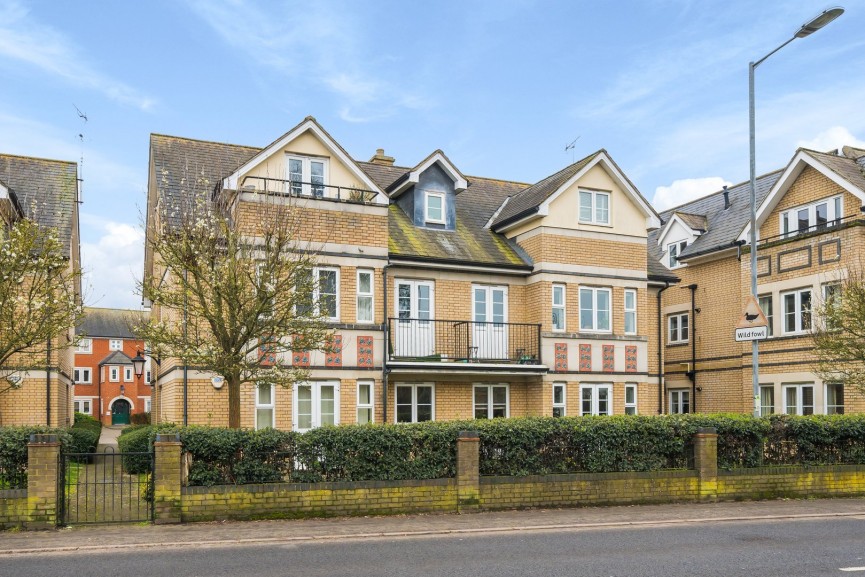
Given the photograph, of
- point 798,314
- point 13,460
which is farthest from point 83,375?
point 13,460

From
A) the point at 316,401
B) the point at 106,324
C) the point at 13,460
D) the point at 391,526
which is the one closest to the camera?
the point at 13,460

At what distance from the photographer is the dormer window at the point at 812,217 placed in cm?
2403

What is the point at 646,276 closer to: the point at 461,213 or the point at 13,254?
the point at 461,213

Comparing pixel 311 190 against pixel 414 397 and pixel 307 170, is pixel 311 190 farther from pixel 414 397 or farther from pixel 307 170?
pixel 414 397

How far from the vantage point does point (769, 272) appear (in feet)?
84.5

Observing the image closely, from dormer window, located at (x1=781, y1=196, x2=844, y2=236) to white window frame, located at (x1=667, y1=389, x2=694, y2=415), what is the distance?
22.3 ft

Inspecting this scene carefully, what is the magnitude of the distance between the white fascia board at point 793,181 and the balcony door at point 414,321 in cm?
1095

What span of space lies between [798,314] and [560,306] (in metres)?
7.49

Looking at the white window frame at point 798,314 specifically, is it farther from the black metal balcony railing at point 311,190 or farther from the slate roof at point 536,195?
the black metal balcony railing at point 311,190

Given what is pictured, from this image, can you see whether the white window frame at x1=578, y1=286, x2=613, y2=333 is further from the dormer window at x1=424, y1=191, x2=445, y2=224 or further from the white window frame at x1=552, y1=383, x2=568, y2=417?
the dormer window at x1=424, y1=191, x2=445, y2=224

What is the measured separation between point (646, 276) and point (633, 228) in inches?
54.6

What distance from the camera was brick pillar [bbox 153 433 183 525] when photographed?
12.4m

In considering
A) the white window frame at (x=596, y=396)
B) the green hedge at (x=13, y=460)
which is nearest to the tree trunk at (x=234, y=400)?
the green hedge at (x=13, y=460)

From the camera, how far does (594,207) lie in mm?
23375
